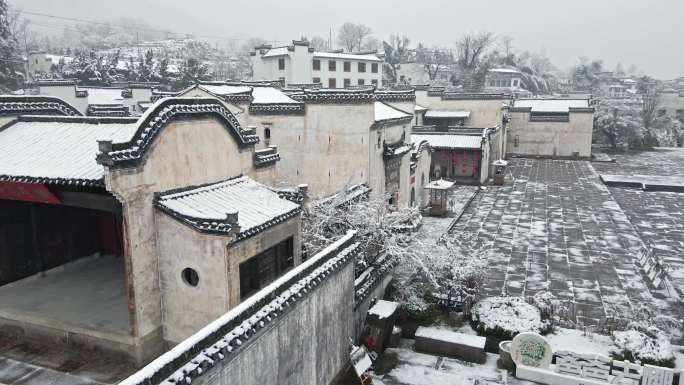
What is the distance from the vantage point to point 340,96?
2258 cm

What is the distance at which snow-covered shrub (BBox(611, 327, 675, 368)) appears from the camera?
13.3 m

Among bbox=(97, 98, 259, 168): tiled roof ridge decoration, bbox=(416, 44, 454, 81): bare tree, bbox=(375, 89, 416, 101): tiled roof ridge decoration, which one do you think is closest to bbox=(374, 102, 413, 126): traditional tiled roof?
bbox=(375, 89, 416, 101): tiled roof ridge decoration

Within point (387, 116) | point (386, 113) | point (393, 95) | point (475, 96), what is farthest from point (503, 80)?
point (387, 116)

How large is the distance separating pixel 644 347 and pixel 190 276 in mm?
12185

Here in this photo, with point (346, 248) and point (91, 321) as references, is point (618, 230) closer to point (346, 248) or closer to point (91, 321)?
point (346, 248)

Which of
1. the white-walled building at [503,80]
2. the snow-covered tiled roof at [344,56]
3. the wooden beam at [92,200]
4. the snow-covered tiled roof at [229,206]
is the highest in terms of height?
the snow-covered tiled roof at [344,56]

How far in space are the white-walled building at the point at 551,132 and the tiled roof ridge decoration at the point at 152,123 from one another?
45992 mm

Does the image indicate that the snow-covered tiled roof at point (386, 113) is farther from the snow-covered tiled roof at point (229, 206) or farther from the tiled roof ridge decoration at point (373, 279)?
the snow-covered tiled roof at point (229, 206)

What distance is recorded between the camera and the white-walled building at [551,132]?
52250 mm

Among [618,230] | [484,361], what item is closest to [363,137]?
[484,361]

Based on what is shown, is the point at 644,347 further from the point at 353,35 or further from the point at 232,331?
the point at 353,35

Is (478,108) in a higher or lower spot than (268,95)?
lower

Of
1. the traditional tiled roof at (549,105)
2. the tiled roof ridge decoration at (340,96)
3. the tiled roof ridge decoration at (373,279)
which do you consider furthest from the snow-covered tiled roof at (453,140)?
A: the tiled roof ridge decoration at (373,279)

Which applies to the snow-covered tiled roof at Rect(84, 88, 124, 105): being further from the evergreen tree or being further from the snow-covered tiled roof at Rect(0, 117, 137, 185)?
the snow-covered tiled roof at Rect(0, 117, 137, 185)
